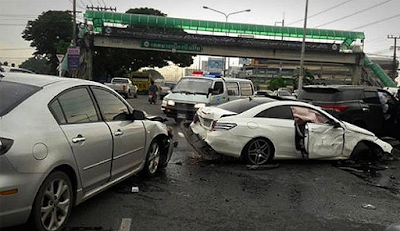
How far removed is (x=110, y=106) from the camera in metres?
5.27

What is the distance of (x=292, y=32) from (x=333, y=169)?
147 feet

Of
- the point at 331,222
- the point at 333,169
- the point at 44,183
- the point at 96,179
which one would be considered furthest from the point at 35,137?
the point at 333,169

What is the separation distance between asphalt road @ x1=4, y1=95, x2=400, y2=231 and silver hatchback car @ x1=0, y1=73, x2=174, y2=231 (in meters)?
0.39

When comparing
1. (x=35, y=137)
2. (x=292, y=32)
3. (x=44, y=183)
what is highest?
(x=292, y=32)

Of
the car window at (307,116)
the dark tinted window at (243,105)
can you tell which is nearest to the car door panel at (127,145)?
the dark tinted window at (243,105)

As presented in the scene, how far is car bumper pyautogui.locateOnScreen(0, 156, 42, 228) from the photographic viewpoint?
3.29 m

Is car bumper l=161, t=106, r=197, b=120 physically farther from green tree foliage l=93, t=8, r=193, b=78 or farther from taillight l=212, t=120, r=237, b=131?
green tree foliage l=93, t=8, r=193, b=78

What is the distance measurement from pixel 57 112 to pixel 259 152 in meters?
4.57

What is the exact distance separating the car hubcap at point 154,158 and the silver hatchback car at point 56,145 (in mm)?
753

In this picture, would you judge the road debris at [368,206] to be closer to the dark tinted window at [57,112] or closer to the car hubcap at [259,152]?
the car hubcap at [259,152]

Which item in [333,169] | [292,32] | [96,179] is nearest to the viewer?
[96,179]

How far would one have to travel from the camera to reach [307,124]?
8.06 metres

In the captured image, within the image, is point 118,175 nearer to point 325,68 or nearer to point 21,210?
point 21,210

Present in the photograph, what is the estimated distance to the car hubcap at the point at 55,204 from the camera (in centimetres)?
376
